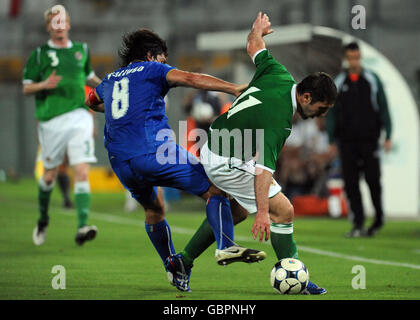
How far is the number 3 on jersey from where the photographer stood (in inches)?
260

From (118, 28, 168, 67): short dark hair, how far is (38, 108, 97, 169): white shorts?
342 cm

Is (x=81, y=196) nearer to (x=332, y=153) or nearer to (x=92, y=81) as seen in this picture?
(x=92, y=81)

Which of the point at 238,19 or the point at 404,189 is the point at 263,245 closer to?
the point at 404,189

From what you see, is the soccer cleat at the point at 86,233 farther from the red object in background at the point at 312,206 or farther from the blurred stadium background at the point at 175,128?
the red object in background at the point at 312,206

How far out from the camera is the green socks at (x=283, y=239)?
6524 millimetres

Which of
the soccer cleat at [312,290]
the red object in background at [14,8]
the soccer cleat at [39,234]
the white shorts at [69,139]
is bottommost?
the soccer cleat at [39,234]

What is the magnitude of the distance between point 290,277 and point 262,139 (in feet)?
3.30

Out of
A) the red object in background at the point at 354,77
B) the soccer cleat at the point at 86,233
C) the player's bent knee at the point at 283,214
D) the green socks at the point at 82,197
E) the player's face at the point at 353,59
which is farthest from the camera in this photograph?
the red object in background at the point at 354,77

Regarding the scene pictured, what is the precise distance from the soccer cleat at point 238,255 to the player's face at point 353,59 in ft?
19.0

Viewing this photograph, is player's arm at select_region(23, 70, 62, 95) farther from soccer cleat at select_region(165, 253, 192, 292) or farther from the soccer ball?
the soccer ball

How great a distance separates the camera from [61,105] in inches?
398

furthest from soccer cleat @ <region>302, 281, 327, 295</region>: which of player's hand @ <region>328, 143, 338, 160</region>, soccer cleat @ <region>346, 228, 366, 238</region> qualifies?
player's hand @ <region>328, 143, 338, 160</region>

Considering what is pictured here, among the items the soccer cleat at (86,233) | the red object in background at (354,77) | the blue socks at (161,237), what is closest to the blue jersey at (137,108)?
the blue socks at (161,237)
